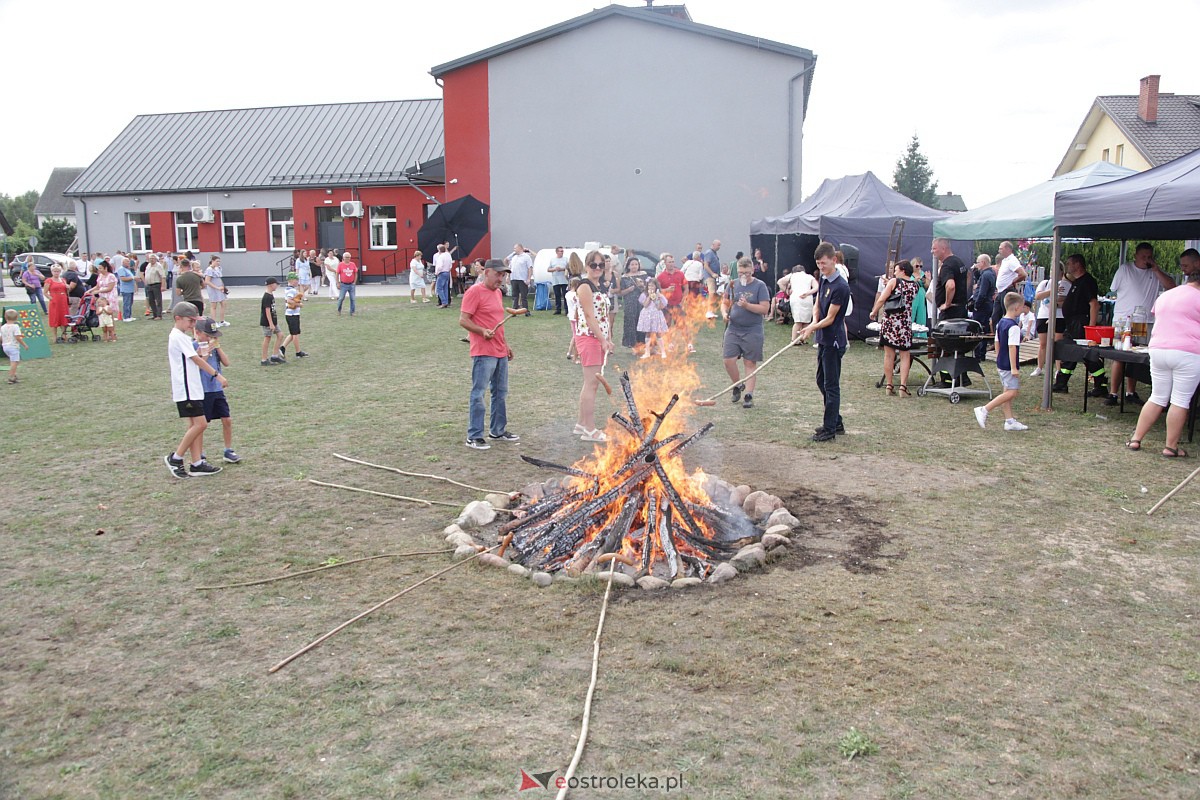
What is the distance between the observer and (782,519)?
6422 millimetres

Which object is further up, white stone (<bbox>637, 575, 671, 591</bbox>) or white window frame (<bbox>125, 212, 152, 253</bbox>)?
white window frame (<bbox>125, 212, 152, 253</bbox>)

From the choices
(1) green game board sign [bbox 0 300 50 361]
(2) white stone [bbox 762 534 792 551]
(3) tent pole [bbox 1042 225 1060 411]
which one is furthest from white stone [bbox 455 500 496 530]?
(1) green game board sign [bbox 0 300 50 361]

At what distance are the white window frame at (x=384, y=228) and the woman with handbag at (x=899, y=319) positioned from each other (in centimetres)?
2724

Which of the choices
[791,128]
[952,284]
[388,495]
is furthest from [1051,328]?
[791,128]

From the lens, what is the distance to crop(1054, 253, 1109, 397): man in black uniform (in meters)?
11.3

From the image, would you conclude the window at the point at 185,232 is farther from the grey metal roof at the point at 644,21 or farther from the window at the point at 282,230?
the grey metal roof at the point at 644,21

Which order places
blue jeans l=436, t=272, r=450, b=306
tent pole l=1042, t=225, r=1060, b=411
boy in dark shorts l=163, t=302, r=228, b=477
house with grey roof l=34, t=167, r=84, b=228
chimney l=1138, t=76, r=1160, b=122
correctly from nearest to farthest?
boy in dark shorts l=163, t=302, r=228, b=477 → tent pole l=1042, t=225, r=1060, b=411 → blue jeans l=436, t=272, r=450, b=306 → chimney l=1138, t=76, r=1160, b=122 → house with grey roof l=34, t=167, r=84, b=228

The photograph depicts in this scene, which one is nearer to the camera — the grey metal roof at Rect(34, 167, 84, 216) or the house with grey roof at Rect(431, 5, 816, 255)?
the house with grey roof at Rect(431, 5, 816, 255)

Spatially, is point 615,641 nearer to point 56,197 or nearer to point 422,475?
point 422,475

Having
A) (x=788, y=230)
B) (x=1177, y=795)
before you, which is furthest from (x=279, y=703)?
(x=788, y=230)

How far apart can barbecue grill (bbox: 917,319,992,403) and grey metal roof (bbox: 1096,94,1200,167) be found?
28851mm

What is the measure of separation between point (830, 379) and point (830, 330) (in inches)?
20.8

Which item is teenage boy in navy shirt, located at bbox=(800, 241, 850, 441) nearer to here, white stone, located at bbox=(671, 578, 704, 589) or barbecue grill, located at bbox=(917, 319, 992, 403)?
barbecue grill, located at bbox=(917, 319, 992, 403)

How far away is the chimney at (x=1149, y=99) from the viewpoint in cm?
3625
